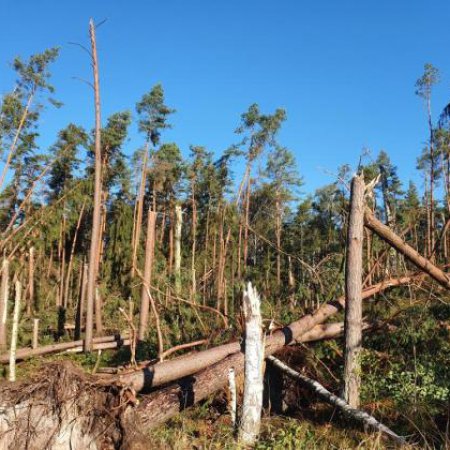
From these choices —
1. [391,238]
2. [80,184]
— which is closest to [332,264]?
[391,238]

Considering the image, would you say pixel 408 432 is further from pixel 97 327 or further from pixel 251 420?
pixel 97 327

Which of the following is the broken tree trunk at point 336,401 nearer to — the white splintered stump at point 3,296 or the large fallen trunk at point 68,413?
the large fallen trunk at point 68,413

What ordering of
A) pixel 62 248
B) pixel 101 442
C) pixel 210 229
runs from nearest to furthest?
pixel 101 442 < pixel 62 248 < pixel 210 229

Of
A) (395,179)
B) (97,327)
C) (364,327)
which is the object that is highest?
(395,179)

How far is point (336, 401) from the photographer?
18.1ft

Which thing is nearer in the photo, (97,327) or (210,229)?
(97,327)

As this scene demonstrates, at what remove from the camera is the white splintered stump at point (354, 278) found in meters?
5.63

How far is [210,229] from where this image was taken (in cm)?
3042

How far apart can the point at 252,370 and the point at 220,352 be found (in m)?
1.53

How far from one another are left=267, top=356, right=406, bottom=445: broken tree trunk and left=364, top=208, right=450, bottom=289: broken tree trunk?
203 cm

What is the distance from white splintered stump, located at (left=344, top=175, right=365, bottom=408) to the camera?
5629 millimetres

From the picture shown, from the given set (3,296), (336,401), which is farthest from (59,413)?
(3,296)

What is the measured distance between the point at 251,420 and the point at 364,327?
9.42 ft

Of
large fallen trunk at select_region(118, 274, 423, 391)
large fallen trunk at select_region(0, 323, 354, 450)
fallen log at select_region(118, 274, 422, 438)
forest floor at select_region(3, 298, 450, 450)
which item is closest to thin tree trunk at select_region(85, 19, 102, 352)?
forest floor at select_region(3, 298, 450, 450)
